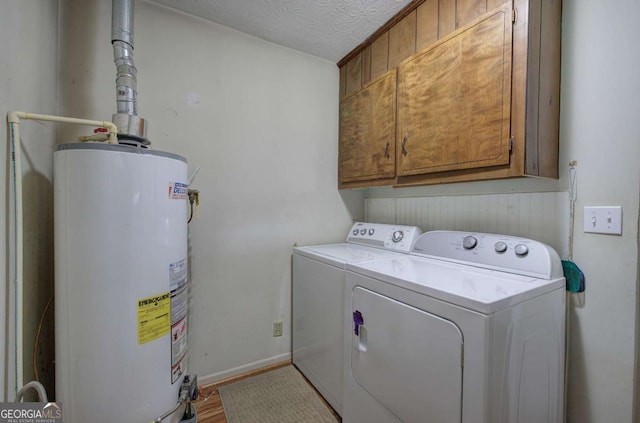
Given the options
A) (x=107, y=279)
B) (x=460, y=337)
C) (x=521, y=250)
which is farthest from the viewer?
(x=521, y=250)

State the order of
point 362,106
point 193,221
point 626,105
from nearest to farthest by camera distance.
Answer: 1. point 626,105
2. point 193,221
3. point 362,106

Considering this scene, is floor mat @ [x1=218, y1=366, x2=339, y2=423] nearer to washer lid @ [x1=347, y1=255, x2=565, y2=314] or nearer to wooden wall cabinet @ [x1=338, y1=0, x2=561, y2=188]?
washer lid @ [x1=347, y1=255, x2=565, y2=314]

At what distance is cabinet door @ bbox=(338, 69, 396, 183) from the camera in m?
1.60

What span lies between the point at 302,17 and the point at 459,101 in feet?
3.50

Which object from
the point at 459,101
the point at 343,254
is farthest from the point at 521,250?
the point at 343,254

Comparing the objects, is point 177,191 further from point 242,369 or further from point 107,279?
point 242,369

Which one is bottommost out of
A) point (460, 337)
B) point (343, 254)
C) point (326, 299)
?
point (326, 299)

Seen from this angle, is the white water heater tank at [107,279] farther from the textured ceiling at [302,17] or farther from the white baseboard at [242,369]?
the textured ceiling at [302,17]

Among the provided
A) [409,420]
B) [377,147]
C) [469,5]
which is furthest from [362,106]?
[409,420]

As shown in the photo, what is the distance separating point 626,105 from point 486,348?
41.0 inches

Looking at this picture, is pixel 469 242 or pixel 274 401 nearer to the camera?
pixel 469 242

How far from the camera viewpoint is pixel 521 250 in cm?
111

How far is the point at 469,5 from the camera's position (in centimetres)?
119

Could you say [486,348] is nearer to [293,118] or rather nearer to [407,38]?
[407,38]
